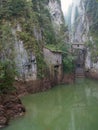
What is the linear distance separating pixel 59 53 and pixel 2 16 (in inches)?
309

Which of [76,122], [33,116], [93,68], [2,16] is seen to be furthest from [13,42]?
[93,68]

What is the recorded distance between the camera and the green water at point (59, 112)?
1512 centimetres

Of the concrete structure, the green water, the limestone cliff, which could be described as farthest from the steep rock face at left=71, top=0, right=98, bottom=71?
the green water

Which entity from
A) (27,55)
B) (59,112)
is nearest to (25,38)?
(27,55)

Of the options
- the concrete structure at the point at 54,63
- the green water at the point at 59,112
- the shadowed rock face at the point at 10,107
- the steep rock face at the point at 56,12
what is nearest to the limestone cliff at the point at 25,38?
the concrete structure at the point at 54,63

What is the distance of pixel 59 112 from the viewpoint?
723 inches

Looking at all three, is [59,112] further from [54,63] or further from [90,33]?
[90,33]

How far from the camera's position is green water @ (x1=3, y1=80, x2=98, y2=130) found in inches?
595

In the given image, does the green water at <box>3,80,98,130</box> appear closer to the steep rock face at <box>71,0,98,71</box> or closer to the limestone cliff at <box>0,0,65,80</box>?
the limestone cliff at <box>0,0,65,80</box>

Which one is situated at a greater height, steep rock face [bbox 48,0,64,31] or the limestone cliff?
steep rock face [bbox 48,0,64,31]

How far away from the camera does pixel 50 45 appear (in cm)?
3053

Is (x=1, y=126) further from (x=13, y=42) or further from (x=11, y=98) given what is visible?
(x=13, y=42)

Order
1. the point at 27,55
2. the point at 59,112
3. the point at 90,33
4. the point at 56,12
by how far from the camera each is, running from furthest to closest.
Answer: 1. the point at 90,33
2. the point at 56,12
3. the point at 27,55
4. the point at 59,112

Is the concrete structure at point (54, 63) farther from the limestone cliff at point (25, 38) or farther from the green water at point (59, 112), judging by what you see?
the green water at point (59, 112)
